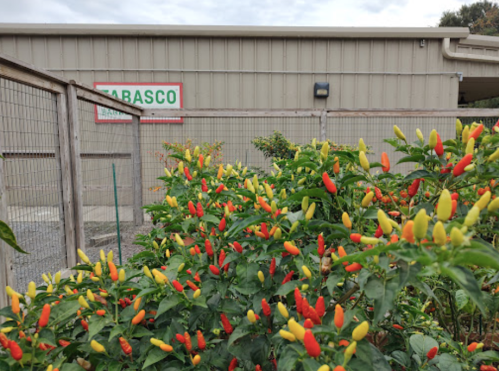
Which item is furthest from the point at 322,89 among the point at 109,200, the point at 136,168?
the point at 109,200

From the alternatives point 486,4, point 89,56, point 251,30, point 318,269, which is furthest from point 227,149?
point 486,4

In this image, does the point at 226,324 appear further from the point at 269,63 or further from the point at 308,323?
the point at 269,63

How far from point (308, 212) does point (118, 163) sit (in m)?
4.73

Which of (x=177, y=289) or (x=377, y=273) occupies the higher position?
(x=377, y=273)

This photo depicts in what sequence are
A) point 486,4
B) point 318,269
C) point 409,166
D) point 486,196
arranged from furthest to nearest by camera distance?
1. point 486,4
2. point 409,166
3. point 318,269
4. point 486,196

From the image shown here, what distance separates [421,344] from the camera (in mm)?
1062

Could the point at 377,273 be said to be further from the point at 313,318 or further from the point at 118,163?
the point at 118,163

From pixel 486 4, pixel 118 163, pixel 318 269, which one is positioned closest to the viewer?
pixel 318 269

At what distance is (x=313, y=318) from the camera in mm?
727

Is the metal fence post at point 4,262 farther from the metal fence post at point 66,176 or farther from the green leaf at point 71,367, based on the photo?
the green leaf at point 71,367

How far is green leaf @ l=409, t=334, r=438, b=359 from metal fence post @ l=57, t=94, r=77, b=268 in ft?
7.27

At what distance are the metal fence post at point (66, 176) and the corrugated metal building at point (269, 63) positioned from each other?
12.7 ft

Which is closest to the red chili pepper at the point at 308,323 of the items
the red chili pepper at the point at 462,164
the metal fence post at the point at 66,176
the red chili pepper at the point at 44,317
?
the red chili pepper at the point at 462,164

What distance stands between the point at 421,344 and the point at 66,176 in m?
2.33
